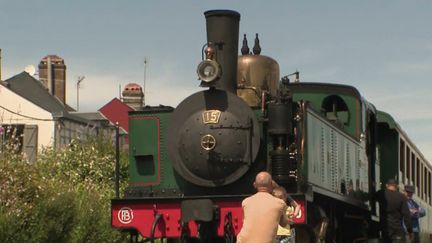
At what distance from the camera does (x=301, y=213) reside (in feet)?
41.9

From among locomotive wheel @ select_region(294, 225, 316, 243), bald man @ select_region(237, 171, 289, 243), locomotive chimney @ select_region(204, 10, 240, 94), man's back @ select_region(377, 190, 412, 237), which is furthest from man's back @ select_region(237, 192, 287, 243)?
man's back @ select_region(377, 190, 412, 237)

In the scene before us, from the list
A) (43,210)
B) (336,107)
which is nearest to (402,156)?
(336,107)

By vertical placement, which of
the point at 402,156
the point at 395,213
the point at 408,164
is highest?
the point at 402,156

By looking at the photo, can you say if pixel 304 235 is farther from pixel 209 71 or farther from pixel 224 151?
pixel 209 71

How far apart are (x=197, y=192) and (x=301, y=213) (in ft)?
5.75

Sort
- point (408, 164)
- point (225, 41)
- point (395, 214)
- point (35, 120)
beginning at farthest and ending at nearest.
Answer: point (35, 120) → point (408, 164) → point (395, 214) → point (225, 41)

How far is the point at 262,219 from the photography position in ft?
34.0

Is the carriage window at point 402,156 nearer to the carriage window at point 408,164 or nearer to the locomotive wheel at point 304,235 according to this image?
the carriage window at point 408,164

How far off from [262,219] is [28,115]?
3682 centimetres

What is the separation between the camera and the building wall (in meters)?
45.7

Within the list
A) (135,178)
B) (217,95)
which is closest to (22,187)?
(135,178)

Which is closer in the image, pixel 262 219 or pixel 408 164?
pixel 262 219

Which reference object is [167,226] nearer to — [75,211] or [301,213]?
[301,213]

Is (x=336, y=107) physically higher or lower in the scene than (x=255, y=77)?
lower
